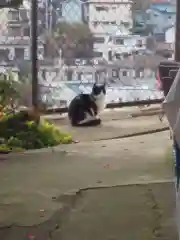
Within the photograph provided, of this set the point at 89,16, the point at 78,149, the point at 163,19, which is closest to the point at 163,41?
the point at 163,19

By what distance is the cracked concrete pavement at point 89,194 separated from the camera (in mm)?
2395

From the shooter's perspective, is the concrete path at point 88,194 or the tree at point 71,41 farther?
the tree at point 71,41

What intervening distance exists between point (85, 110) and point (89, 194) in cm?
212

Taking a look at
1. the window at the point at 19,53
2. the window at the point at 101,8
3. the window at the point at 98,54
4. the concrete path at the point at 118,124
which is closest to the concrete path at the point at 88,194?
the concrete path at the point at 118,124

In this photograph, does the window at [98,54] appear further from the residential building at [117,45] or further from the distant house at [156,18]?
the distant house at [156,18]

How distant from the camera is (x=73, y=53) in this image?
5562 mm

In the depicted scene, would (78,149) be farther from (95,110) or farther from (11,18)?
(11,18)

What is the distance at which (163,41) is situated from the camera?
19.8 ft

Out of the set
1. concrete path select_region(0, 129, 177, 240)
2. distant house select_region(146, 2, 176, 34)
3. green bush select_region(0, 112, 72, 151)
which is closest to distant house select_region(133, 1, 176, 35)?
distant house select_region(146, 2, 176, 34)

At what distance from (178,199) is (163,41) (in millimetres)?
4491

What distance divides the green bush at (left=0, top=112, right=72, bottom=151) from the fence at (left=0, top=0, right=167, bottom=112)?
644mm

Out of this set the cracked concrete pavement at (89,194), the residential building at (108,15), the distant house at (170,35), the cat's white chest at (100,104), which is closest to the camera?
the cracked concrete pavement at (89,194)

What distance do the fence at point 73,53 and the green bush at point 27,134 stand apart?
0.64 meters

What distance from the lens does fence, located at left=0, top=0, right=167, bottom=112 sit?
17.4 feet
